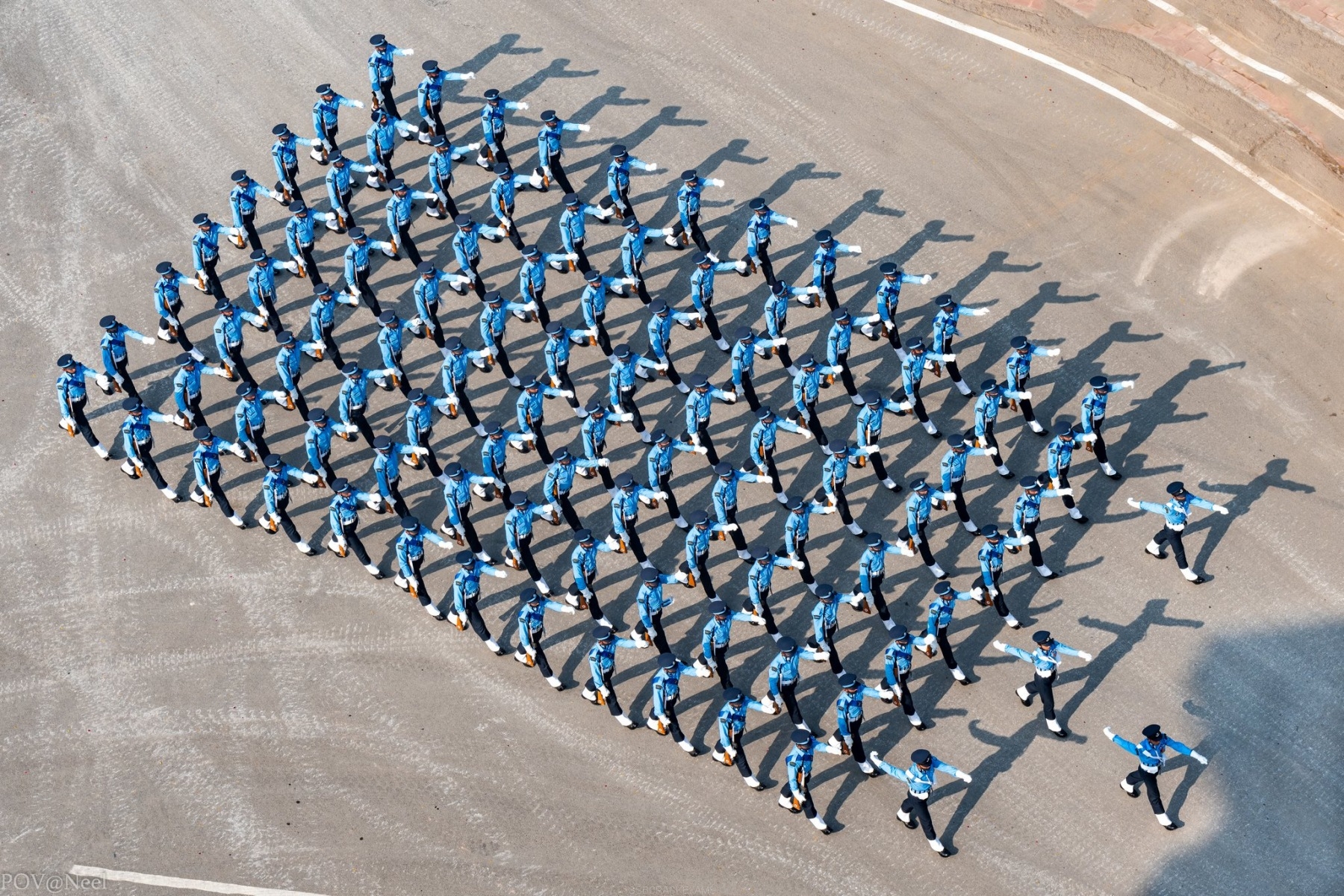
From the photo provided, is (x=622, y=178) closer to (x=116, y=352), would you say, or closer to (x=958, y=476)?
(x=958, y=476)

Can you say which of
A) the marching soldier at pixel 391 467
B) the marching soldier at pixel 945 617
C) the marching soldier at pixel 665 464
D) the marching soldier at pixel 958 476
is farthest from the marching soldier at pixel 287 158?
the marching soldier at pixel 945 617

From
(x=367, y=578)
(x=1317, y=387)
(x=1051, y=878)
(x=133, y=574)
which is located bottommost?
(x=133, y=574)

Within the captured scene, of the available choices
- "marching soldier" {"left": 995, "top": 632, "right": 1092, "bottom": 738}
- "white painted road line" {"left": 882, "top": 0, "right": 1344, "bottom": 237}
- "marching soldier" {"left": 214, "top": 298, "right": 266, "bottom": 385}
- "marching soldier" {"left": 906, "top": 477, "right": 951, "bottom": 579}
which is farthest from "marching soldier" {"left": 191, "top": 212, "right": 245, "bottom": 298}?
"marching soldier" {"left": 995, "top": 632, "right": 1092, "bottom": 738}

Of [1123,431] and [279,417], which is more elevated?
[1123,431]

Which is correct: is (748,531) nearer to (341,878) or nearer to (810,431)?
(810,431)

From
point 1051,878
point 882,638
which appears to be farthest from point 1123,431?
point 1051,878

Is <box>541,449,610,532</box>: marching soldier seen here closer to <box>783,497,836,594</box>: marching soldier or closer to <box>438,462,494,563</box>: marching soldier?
<box>438,462,494,563</box>: marching soldier
